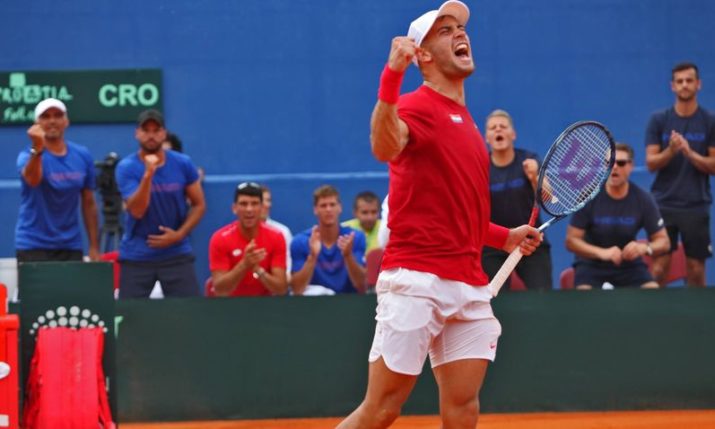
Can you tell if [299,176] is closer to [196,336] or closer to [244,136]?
[244,136]

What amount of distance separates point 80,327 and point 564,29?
621cm

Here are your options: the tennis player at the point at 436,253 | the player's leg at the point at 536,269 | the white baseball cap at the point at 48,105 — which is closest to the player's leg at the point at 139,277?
the white baseball cap at the point at 48,105

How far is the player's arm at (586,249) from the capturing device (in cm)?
877

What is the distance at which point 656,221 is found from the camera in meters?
9.05

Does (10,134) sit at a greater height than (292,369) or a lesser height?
greater

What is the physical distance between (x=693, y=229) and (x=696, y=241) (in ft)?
0.31

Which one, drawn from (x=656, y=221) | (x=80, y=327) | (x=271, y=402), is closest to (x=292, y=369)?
(x=271, y=402)

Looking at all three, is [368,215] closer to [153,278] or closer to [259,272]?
[259,272]

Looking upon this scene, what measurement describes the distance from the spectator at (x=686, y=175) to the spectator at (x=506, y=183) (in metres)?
1.40

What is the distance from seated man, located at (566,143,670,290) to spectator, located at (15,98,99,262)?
3614 millimetres

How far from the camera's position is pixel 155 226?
8.87 m

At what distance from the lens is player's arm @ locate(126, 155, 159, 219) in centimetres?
859

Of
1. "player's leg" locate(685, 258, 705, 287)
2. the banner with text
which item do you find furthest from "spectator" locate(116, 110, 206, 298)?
"player's leg" locate(685, 258, 705, 287)

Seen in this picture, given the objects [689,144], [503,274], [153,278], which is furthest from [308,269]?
[503,274]
